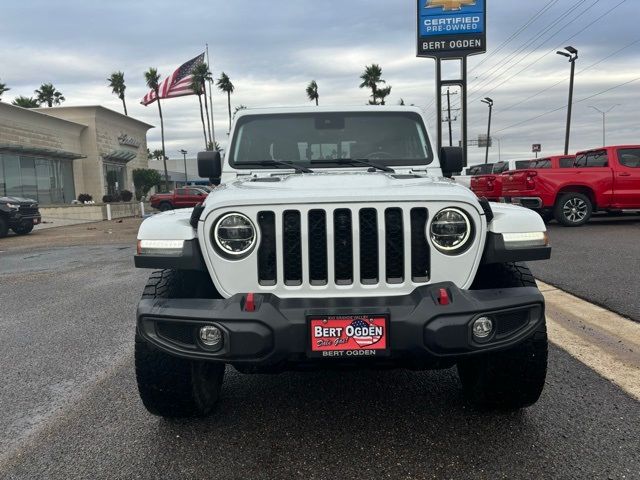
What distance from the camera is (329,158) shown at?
3.99 metres

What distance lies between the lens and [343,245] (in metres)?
2.54

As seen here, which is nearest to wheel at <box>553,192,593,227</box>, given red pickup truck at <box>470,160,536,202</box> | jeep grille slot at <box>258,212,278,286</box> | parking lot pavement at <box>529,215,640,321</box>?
parking lot pavement at <box>529,215,640,321</box>

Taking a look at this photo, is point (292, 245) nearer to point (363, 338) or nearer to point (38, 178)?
point (363, 338)

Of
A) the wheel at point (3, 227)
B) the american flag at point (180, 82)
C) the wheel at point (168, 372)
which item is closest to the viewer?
the wheel at point (168, 372)

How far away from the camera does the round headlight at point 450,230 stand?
8.43 feet

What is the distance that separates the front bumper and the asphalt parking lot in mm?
501

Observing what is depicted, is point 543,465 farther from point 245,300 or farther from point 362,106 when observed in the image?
point 362,106

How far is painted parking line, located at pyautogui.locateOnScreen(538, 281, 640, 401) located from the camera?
3.57 metres

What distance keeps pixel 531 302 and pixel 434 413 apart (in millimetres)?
962

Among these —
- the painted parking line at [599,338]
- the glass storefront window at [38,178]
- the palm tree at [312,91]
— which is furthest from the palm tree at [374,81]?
the painted parking line at [599,338]

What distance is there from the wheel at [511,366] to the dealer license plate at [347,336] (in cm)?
64

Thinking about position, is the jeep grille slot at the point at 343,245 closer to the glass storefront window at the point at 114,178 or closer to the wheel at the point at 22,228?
the wheel at the point at 22,228

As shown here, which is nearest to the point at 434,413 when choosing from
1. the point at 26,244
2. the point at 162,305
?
the point at 162,305

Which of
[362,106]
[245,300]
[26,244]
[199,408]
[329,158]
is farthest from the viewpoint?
[26,244]
